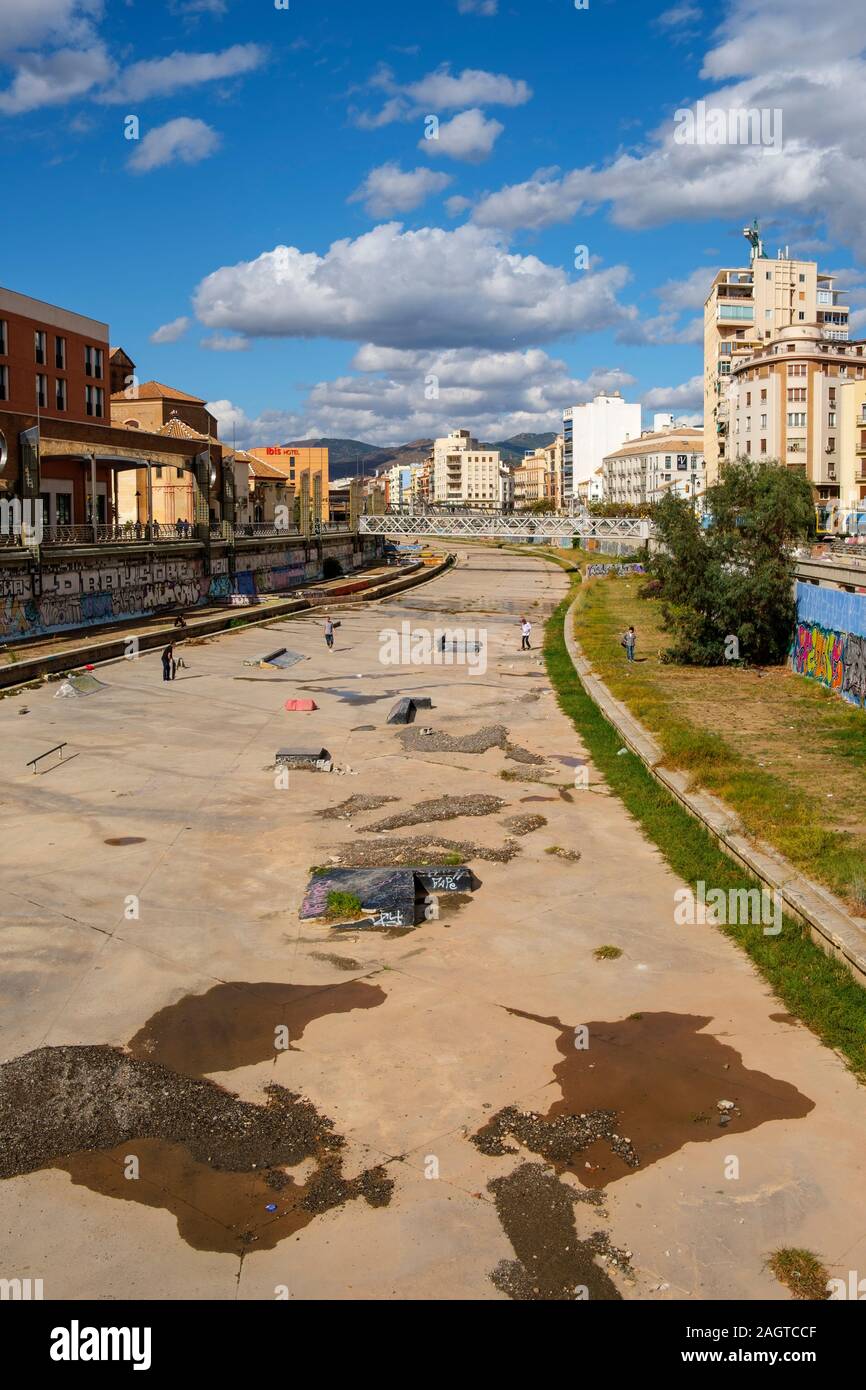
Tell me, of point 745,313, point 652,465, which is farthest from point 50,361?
point 652,465

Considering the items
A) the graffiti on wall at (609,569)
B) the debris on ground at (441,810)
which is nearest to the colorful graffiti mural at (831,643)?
the debris on ground at (441,810)

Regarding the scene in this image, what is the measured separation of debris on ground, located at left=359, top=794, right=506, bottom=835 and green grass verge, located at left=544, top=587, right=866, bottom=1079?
263 centimetres

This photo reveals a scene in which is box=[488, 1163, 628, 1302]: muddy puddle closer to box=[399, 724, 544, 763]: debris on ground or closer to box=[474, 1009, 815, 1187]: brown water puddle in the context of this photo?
box=[474, 1009, 815, 1187]: brown water puddle

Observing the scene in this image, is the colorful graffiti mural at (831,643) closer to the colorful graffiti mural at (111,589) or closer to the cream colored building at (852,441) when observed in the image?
the colorful graffiti mural at (111,589)

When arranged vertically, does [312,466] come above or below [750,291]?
below

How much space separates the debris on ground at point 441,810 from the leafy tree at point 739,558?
20.3m

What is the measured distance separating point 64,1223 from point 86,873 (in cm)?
853

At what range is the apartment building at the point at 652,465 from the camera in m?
144

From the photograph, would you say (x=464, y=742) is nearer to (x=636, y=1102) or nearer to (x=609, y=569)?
(x=636, y=1102)

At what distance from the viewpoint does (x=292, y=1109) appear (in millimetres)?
9570

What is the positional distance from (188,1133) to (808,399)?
79167 millimetres

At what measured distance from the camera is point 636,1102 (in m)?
9.62

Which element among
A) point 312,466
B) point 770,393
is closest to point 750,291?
point 770,393
